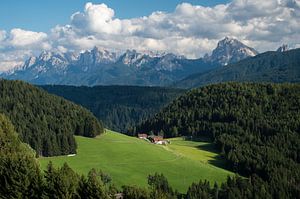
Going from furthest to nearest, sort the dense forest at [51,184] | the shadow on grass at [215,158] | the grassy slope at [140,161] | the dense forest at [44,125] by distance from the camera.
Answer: the shadow on grass at [215,158] < the dense forest at [44,125] < the grassy slope at [140,161] < the dense forest at [51,184]

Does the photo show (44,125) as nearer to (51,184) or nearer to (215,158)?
(215,158)

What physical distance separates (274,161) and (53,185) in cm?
10762

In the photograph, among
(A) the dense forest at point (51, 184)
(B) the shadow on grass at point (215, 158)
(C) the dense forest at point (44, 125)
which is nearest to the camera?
(A) the dense forest at point (51, 184)

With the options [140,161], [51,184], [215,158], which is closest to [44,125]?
[140,161]

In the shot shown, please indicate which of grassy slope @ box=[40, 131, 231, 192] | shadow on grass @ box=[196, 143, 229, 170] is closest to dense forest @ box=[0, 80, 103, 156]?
grassy slope @ box=[40, 131, 231, 192]

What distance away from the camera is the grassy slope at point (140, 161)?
13150 cm

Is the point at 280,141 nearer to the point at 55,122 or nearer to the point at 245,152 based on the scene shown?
the point at 245,152

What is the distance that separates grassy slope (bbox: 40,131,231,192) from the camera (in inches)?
5177

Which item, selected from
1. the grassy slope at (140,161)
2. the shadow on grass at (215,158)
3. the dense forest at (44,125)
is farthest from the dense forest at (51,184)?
the shadow on grass at (215,158)

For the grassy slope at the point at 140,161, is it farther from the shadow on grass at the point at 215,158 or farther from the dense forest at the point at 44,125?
the dense forest at the point at 44,125

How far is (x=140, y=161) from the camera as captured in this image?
491 feet

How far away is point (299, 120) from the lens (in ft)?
633

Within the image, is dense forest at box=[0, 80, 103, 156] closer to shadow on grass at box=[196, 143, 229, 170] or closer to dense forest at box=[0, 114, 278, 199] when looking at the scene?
shadow on grass at box=[196, 143, 229, 170]

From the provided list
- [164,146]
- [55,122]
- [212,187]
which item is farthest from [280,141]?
[55,122]
